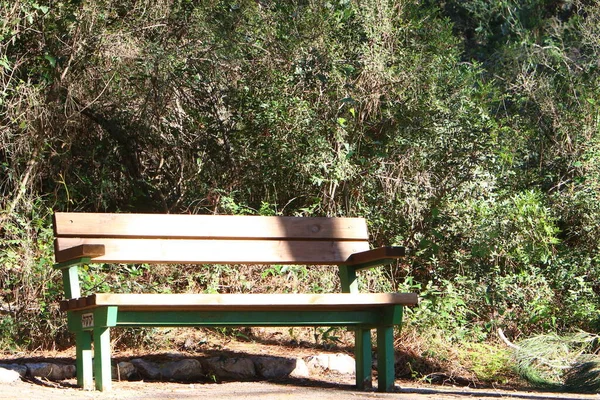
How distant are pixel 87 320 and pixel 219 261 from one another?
919 mm

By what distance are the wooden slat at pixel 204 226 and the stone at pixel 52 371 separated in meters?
0.93

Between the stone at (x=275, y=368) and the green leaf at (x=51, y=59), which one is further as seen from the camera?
the green leaf at (x=51, y=59)

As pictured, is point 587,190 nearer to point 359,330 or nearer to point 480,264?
point 480,264

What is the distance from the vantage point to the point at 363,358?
4.75m

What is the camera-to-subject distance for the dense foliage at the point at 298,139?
6.70 m

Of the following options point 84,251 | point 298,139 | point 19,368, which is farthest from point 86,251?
point 298,139

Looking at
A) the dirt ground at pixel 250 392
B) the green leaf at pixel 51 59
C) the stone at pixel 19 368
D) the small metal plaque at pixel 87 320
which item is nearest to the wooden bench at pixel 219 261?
the small metal plaque at pixel 87 320

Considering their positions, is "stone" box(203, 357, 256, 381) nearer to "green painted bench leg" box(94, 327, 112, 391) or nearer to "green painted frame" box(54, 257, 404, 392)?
"green painted frame" box(54, 257, 404, 392)

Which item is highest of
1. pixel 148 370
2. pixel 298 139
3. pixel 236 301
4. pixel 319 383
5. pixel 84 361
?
pixel 298 139

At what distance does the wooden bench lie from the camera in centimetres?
410

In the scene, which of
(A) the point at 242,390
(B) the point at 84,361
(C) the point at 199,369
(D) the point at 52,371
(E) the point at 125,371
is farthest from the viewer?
(C) the point at 199,369

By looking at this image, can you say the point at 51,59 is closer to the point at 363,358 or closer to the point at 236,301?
the point at 236,301

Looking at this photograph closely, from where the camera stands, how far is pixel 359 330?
15.5 ft

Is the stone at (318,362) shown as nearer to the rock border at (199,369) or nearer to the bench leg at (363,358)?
the rock border at (199,369)
